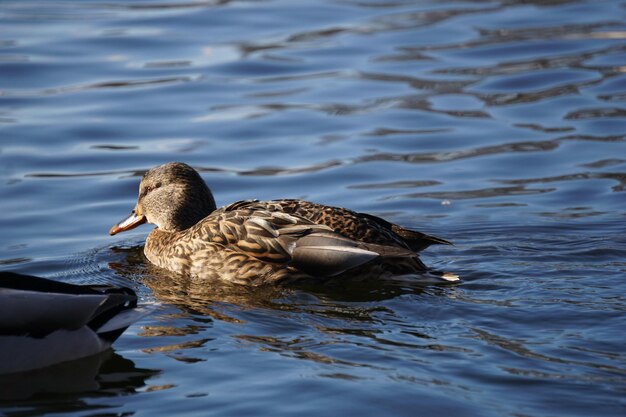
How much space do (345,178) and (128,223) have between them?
8.83 ft

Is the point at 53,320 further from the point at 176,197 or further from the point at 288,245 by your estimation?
the point at 176,197

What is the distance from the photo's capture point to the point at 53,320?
24.2 ft

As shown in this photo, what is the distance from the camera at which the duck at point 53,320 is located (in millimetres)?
7277

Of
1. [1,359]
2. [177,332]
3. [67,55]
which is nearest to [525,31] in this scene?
[67,55]

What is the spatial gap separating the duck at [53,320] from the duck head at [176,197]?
273 centimetres

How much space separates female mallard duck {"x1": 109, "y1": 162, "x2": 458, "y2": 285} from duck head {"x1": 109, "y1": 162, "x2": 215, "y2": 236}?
29cm

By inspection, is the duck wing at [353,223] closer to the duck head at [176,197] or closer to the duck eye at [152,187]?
the duck head at [176,197]

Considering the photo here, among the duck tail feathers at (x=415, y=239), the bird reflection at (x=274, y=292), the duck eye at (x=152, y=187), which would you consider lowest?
the bird reflection at (x=274, y=292)

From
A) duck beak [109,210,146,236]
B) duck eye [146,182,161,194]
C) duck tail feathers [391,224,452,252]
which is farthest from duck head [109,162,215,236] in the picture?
duck tail feathers [391,224,452,252]

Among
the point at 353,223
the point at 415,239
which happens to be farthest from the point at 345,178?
the point at 353,223

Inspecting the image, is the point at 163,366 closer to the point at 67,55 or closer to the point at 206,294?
the point at 206,294

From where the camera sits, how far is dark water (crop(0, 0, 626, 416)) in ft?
23.3

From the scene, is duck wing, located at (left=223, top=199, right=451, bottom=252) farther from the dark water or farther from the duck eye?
the duck eye

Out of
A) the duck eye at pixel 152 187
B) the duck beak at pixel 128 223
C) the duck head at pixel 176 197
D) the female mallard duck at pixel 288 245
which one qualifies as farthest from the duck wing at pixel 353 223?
the duck beak at pixel 128 223
